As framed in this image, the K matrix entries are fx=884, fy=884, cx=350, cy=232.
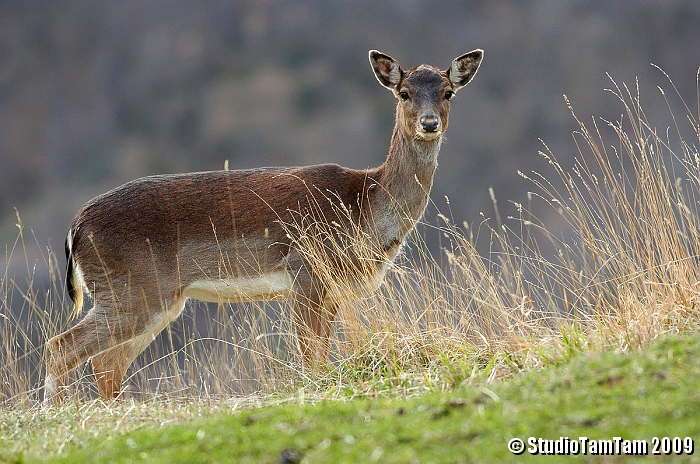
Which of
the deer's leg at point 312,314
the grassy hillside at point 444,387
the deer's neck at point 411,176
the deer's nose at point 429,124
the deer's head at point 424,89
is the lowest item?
the deer's leg at point 312,314

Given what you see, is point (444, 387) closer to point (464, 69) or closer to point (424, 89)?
point (424, 89)

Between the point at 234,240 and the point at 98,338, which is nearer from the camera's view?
the point at 98,338

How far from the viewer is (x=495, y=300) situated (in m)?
6.10

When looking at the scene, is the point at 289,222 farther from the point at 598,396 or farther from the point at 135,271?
the point at 598,396

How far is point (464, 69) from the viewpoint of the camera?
8336 millimetres

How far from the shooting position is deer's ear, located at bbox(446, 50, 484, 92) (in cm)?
827

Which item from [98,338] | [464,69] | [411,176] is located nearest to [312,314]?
[411,176]

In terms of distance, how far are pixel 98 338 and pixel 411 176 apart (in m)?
3.01

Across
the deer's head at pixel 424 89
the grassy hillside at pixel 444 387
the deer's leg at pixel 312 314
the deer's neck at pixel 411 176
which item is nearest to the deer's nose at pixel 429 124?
the deer's head at pixel 424 89

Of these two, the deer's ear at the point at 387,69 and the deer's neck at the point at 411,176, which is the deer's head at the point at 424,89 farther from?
the deer's neck at the point at 411,176

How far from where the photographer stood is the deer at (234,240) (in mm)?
7254

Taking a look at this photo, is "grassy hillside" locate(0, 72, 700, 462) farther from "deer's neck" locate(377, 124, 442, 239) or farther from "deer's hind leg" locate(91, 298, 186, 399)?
"deer's hind leg" locate(91, 298, 186, 399)

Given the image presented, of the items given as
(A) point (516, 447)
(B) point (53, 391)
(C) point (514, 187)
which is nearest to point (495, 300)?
(A) point (516, 447)

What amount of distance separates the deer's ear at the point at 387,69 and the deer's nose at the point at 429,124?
0.87m
